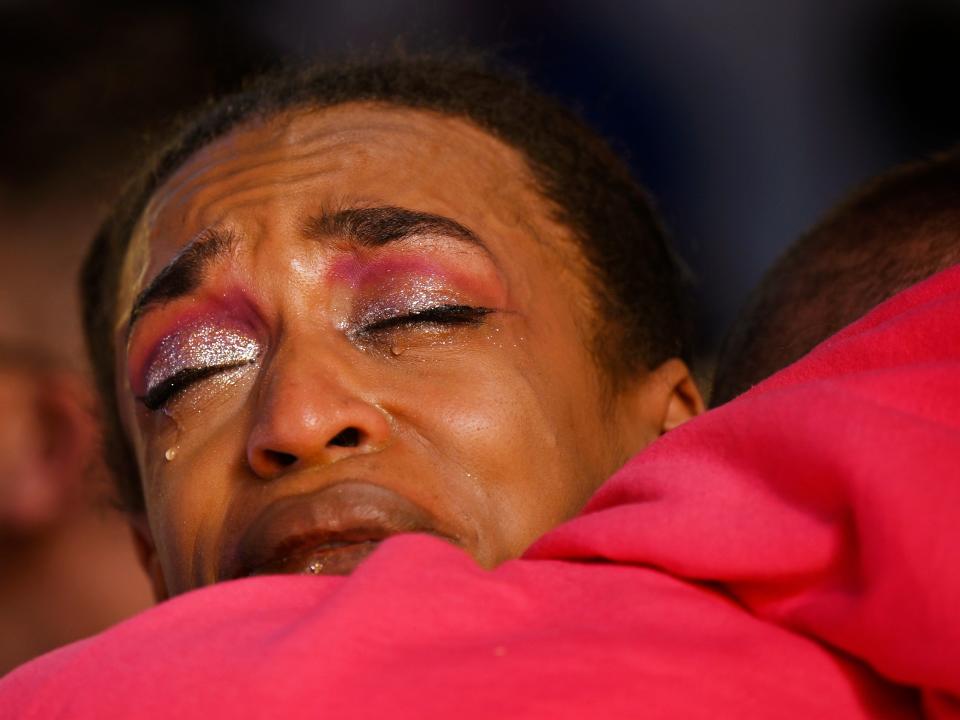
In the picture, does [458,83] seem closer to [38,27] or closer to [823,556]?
[823,556]

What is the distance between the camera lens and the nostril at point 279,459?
4.83 ft

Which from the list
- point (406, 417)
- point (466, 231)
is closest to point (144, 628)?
point (406, 417)

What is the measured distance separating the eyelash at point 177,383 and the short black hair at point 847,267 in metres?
0.81

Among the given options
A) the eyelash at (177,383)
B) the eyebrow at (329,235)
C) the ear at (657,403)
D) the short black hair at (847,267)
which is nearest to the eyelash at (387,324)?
the eyelash at (177,383)

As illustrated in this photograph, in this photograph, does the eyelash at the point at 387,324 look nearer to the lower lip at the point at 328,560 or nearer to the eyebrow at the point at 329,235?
the eyebrow at the point at 329,235

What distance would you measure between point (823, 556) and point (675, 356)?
108 centimetres

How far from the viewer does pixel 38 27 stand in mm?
3271

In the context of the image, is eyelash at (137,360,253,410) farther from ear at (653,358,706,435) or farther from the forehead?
Answer: ear at (653,358,706,435)

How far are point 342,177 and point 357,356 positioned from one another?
0.29 meters

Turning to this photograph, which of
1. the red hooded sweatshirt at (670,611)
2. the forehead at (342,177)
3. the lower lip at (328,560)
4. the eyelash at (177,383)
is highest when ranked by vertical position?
the forehead at (342,177)

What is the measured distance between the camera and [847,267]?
6.46 feet

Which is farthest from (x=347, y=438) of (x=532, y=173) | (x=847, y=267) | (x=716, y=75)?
(x=716, y=75)

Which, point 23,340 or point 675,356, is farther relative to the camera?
point 23,340

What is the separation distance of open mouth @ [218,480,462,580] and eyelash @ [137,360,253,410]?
28 cm
